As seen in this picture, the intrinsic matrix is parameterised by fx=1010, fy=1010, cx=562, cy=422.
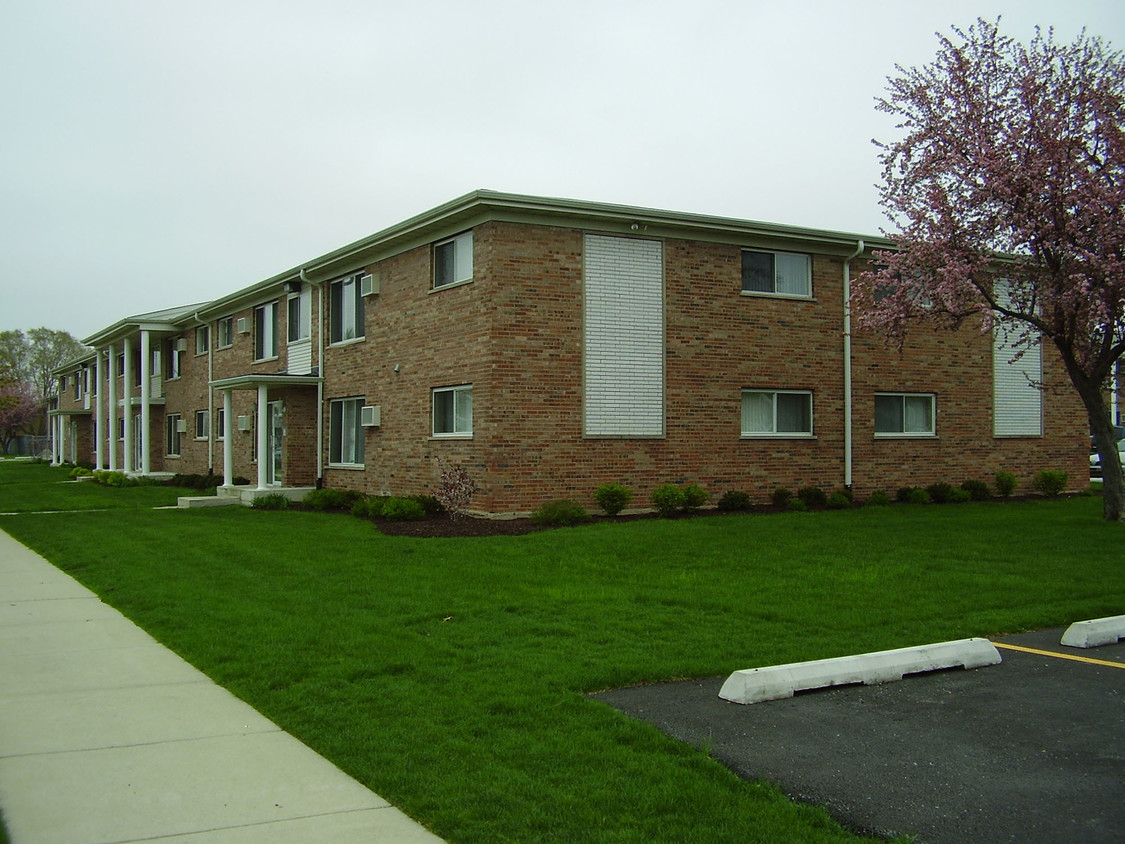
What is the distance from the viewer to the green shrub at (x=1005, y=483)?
21422 millimetres

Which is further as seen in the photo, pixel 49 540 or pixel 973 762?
pixel 49 540

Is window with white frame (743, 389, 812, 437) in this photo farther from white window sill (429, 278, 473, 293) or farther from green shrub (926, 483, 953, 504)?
white window sill (429, 278, 473, 293)

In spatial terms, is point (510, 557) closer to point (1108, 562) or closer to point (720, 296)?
point (1108, 562)

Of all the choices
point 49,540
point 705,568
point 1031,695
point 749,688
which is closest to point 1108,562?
point 705,568

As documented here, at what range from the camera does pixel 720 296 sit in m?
18.8

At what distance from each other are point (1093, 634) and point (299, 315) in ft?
68.5

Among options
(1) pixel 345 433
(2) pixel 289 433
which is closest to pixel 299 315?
(2) pixel 289 433

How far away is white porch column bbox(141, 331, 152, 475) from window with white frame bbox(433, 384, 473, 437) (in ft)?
58.8

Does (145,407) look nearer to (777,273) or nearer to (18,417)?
(777,273)

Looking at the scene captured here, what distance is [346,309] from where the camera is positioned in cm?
2278

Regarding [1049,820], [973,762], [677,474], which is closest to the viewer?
[1049,820]

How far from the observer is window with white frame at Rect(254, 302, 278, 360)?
26609mm

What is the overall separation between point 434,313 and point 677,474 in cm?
536

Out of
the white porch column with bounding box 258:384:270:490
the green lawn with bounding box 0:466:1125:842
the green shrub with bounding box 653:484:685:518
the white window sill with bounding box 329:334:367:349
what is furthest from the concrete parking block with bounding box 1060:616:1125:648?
the white porch column with bounding box 258:384:270:490
